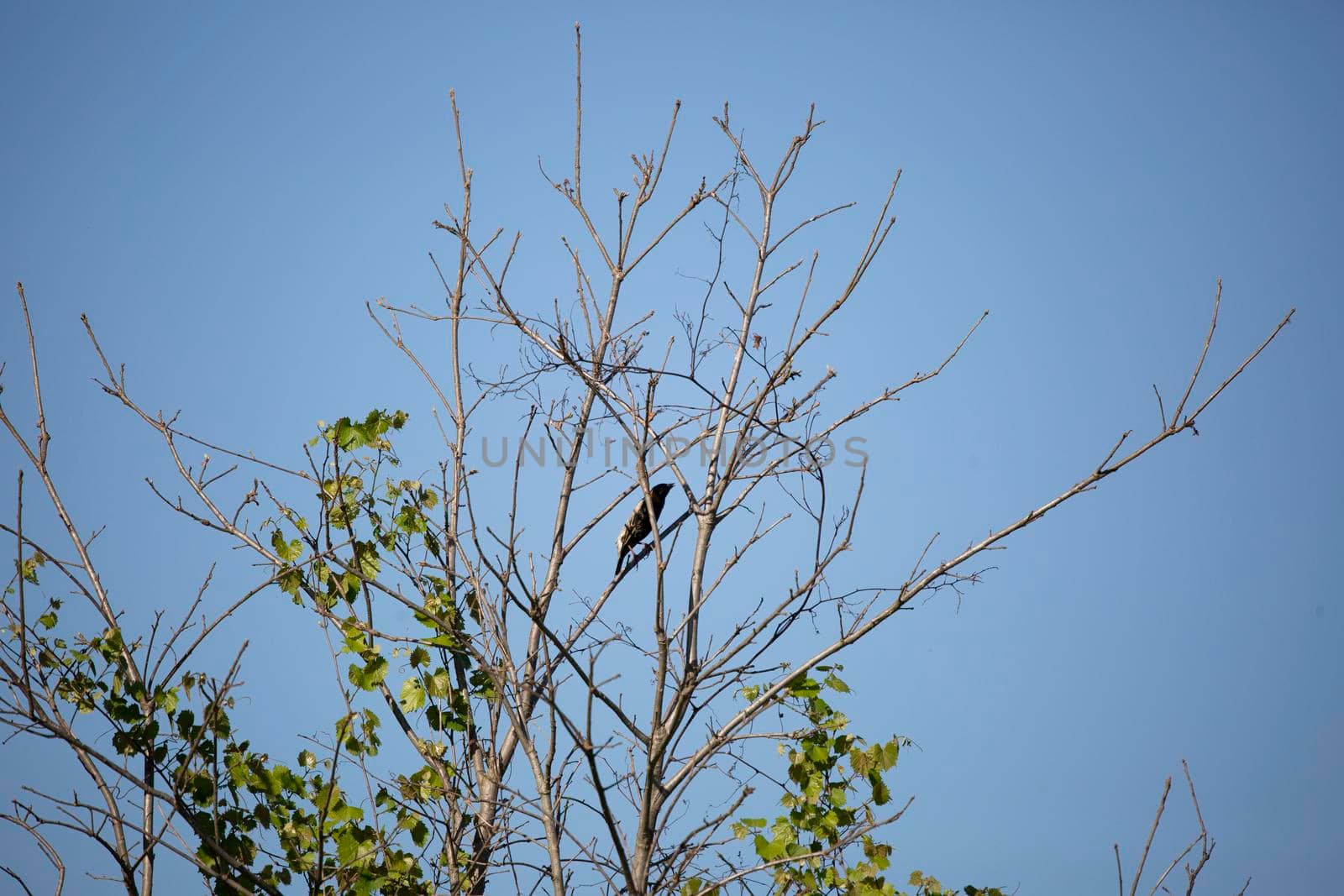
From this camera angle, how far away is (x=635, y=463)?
3311 mm

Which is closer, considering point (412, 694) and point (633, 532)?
point (412, 694)

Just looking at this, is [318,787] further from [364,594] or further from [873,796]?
[873,796]

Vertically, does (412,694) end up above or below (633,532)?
below

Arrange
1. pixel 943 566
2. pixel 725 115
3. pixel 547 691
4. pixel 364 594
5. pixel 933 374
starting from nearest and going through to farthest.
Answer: pixel 547 691, pixel 943 566, pixel 933 374, pixel 364 594, pixel 725 115

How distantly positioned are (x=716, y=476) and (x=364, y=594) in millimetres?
1375

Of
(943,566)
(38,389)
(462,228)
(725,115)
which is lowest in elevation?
(943,566)

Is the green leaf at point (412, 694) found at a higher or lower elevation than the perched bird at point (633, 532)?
lower

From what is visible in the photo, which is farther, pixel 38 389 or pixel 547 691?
pixel 38 389

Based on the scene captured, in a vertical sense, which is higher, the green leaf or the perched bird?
the perched bird

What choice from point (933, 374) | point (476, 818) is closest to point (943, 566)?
point (933, 374)

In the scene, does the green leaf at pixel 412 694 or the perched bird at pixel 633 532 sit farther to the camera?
the perched bird at pixel 633 532

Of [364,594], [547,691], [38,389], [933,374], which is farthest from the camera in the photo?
[364,594]

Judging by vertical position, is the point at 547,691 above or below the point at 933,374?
below

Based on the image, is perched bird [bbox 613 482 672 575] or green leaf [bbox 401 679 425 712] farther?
perched bird [bbox 613 482 672 575]
